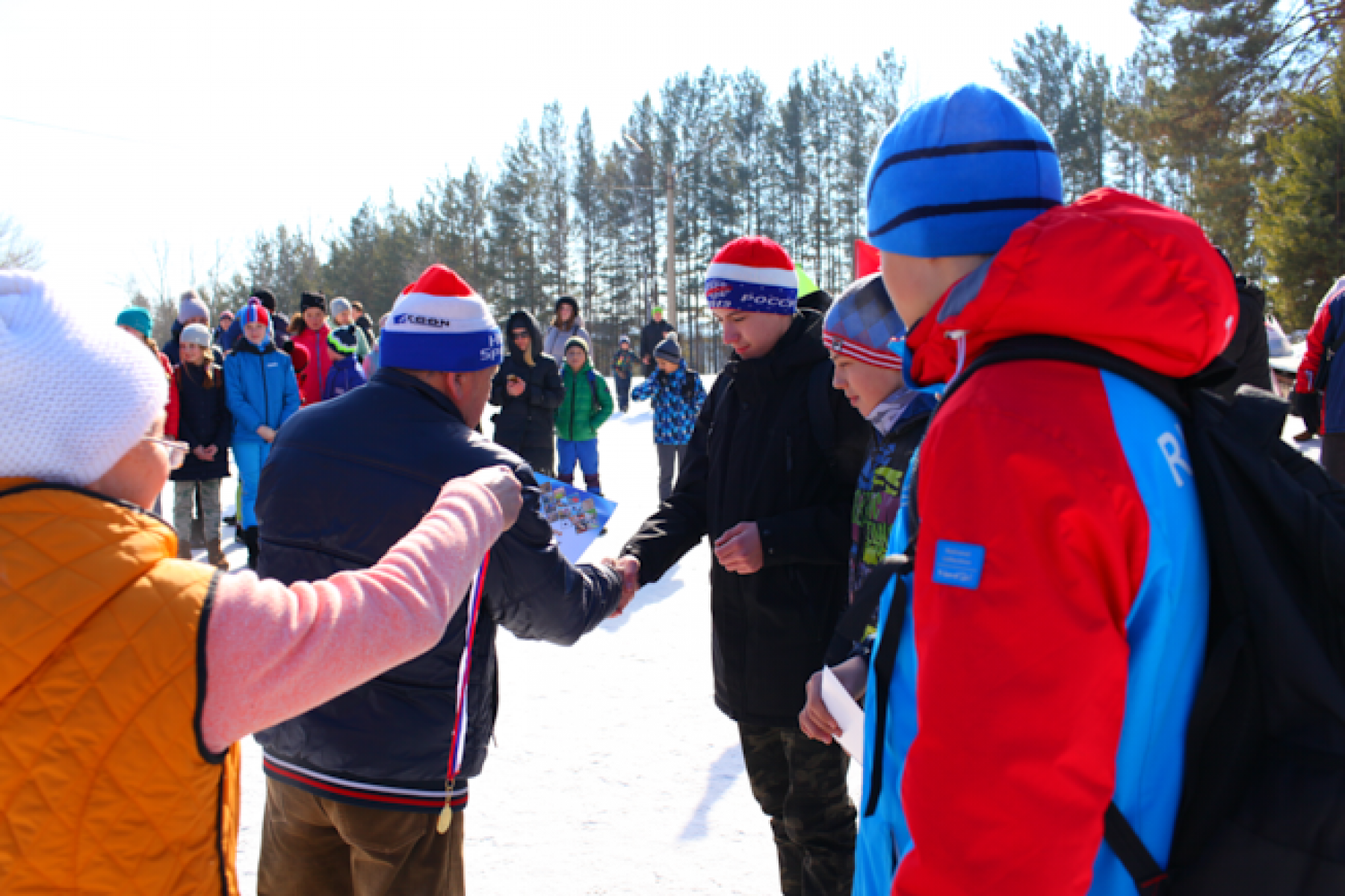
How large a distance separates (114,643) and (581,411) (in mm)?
7387

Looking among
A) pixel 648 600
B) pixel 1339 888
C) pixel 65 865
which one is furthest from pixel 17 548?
pixel 648 600

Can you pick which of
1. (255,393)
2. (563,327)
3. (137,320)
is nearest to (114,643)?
(255,393)

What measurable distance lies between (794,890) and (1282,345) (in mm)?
7780

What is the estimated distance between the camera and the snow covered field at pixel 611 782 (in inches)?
112

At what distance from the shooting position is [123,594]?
41.5 inches

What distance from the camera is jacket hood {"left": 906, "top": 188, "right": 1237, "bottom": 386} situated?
0.90 metres

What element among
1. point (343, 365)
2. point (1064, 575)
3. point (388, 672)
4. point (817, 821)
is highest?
point (343, 365)

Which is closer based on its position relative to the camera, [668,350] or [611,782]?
[611,782]

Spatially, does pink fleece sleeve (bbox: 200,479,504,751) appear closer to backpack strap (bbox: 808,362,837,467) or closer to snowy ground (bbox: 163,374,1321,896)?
backpack strap (bbox: 808,362,837,467)

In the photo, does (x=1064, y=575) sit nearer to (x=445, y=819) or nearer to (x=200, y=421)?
(x=445, y=819)

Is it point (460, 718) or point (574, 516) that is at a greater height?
point (574, 516)

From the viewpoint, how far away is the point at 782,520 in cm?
241

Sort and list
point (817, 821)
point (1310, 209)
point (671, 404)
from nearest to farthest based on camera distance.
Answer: point (817, 821) → point (671, 404) → point (1310, 209)

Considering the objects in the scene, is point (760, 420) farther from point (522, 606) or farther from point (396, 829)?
→ point (396, 829)
